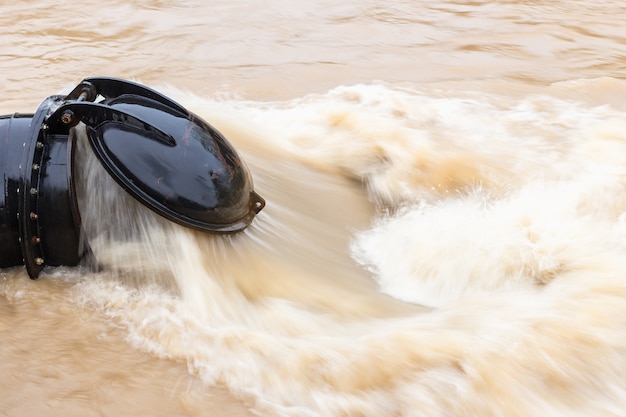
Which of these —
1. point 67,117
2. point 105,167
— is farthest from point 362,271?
point 67,117

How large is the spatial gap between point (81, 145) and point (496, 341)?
1585 millimetres

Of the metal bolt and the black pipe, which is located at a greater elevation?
the metal bolt

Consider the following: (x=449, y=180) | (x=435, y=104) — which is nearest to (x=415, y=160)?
(x=449, y=180)

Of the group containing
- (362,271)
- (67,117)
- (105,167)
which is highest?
(67,117)

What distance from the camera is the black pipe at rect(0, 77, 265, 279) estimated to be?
7.23 ft

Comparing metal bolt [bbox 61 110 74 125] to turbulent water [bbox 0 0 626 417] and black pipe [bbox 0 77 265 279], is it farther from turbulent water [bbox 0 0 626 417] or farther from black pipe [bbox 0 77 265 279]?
turbulent water [bbox 0 0 626 417]

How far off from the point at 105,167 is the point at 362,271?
1.09 meters

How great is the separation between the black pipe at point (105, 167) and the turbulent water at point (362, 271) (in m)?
0.08

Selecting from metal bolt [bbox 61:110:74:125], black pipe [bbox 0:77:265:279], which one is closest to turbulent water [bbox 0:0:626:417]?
black pipe [bbox 0:77:265:279]

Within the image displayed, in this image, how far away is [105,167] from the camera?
221cm

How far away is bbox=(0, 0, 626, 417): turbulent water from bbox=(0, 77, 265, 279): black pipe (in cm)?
8

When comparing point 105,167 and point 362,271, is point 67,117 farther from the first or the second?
point 362,271

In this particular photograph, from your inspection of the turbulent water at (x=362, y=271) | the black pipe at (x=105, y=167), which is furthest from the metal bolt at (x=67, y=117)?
the turbulent water at (x=362, y=271)

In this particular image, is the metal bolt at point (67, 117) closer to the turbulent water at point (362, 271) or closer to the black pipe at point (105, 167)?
the black pipe at point (105, 167)
